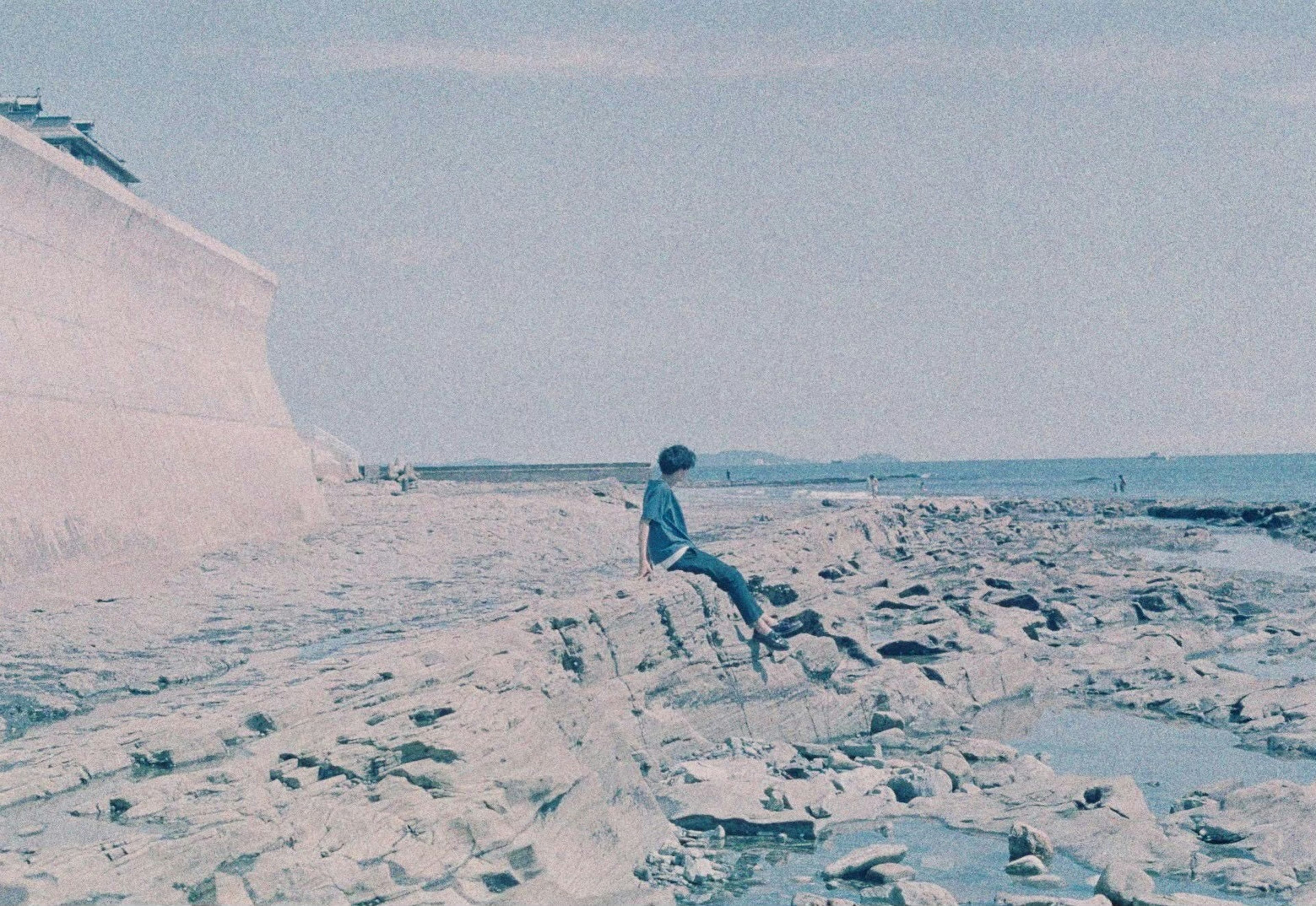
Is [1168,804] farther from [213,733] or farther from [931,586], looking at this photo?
[931,586]

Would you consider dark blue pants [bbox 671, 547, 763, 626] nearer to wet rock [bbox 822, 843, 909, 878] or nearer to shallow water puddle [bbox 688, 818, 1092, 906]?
shallow water puddle [bbox 688, 818, 1092, 906]

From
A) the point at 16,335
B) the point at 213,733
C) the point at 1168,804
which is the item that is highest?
the point at 16,335

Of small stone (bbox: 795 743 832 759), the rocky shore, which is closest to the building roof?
the rocky shore

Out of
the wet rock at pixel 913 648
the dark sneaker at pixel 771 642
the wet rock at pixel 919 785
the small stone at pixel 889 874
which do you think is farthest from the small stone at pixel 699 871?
the wet rock at pixel 913 648

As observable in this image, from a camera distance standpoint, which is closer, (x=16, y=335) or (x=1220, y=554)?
(x=16, y=335)

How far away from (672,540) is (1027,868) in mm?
3546

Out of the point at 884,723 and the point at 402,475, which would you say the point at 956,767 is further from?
the point at 402,475

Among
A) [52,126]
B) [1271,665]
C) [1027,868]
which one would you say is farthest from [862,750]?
[52,126]

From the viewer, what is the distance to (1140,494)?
74.5 m

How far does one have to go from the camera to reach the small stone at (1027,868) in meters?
6.77

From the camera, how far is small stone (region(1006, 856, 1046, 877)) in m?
6.77

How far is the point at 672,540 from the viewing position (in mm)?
9266

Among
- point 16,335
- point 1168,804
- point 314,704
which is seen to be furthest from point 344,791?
point 16,335

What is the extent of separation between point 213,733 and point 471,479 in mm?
44204
